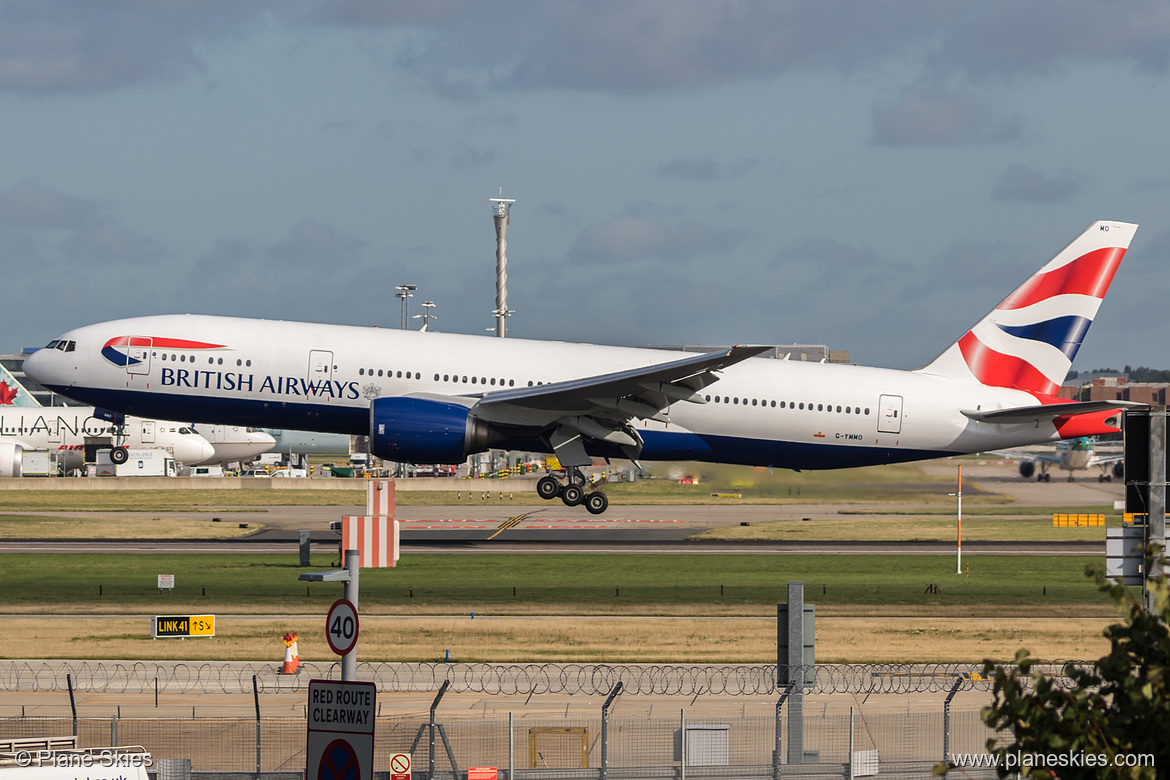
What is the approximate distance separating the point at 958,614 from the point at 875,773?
19.8 metres

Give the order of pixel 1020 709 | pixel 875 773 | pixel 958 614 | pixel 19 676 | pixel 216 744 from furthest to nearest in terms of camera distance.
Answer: pixel 958 614, pixel 19 676, pixel 216 744, pixel 875 773, pixel 1020 709

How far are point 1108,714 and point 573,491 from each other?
35.1 meters

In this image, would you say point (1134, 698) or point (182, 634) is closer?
point (1134, 698)

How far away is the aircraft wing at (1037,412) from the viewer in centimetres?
4000

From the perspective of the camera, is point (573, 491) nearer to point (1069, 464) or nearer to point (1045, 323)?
point (1045, 323)

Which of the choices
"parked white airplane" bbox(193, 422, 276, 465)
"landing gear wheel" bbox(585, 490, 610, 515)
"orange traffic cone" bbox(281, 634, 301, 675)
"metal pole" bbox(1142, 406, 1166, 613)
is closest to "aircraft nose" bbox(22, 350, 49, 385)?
"landing gear wheel" bbox(585, 490, 610, 515)

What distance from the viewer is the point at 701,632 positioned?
32688mm

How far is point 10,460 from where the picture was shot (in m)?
94.3

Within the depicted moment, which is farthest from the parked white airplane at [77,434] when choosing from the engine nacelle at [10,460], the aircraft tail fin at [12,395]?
the aircraft tail fin at [12,395]

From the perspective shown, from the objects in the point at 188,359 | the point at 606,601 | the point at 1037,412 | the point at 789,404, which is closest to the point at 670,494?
the point at 789,404

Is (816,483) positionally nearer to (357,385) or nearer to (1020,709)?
(357,385)

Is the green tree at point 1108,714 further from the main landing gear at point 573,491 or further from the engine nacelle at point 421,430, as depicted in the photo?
the main landing gear at point 573,491

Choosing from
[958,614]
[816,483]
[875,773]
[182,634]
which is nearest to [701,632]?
[958,614]

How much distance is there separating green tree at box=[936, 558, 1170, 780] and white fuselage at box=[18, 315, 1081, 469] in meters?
34.2
